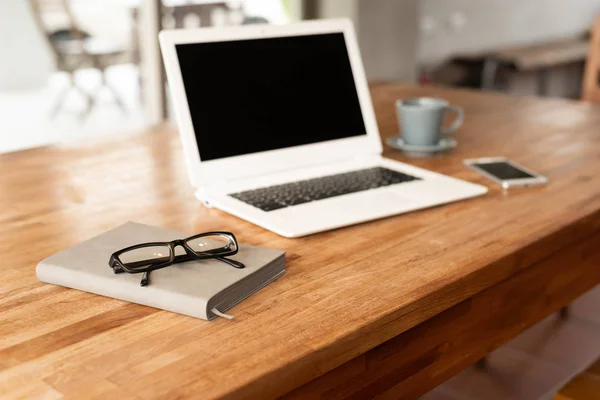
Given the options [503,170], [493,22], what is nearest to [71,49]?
[503,170]

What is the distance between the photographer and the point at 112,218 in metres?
1.11

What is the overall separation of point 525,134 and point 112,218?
0.99 meters

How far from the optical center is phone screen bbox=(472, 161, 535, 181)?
1307 mm

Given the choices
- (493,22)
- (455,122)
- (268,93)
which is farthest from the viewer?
(493,22)

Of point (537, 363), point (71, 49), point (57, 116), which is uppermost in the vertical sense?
point (71, 49)

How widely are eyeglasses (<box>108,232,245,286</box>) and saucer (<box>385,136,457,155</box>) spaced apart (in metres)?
0.66

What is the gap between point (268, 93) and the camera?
50.4 inches

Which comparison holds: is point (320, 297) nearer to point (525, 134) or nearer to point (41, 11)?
point (525, 134)

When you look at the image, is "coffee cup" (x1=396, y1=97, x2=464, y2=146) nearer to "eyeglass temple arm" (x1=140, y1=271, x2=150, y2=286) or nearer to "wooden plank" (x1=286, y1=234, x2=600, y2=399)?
"wooden plank" (x1=286, y1=234, x2=600, y2=399)

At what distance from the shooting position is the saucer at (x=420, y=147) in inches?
58.2

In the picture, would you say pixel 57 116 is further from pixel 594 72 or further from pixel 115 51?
pixel 594 72

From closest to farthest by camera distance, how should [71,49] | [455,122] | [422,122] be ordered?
[422,122]
[455,122]
[71,49]

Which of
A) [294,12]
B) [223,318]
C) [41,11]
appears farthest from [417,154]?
[294,12]

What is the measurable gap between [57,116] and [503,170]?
203 cm
